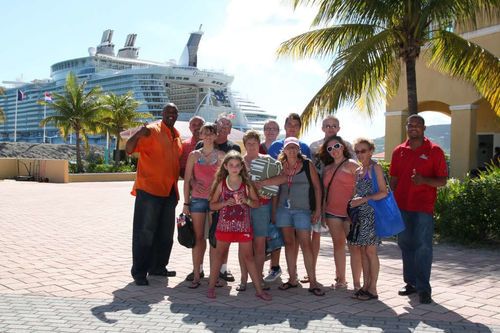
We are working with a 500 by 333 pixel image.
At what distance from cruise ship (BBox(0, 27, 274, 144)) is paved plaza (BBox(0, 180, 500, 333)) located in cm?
6180

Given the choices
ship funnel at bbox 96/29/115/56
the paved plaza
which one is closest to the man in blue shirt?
the paved plaza

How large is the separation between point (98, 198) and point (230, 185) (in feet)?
37.6

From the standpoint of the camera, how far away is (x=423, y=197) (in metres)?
4.90

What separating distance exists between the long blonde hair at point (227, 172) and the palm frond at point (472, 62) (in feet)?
20.6

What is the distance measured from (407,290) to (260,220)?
153cm

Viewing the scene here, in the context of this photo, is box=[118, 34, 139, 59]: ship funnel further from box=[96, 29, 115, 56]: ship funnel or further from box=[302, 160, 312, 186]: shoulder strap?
box=[302, 160, 312, 186]: shoulder strap

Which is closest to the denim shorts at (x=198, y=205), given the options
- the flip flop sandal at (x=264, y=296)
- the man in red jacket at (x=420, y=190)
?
the flip flop sandal at (x=264, y=296)

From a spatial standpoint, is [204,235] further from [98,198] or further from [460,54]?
[98,198]

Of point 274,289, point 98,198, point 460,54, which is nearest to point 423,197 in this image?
point 274,289

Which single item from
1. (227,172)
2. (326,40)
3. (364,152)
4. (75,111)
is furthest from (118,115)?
(364,152)

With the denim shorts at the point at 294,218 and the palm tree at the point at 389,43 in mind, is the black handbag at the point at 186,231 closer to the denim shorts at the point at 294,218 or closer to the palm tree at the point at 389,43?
the denim shorts at the point at 294,218

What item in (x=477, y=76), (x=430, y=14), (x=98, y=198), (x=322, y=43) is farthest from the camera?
(x=98, y=198)

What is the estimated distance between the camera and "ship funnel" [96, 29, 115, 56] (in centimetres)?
9475

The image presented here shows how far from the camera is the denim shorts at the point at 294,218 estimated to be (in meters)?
5.11
